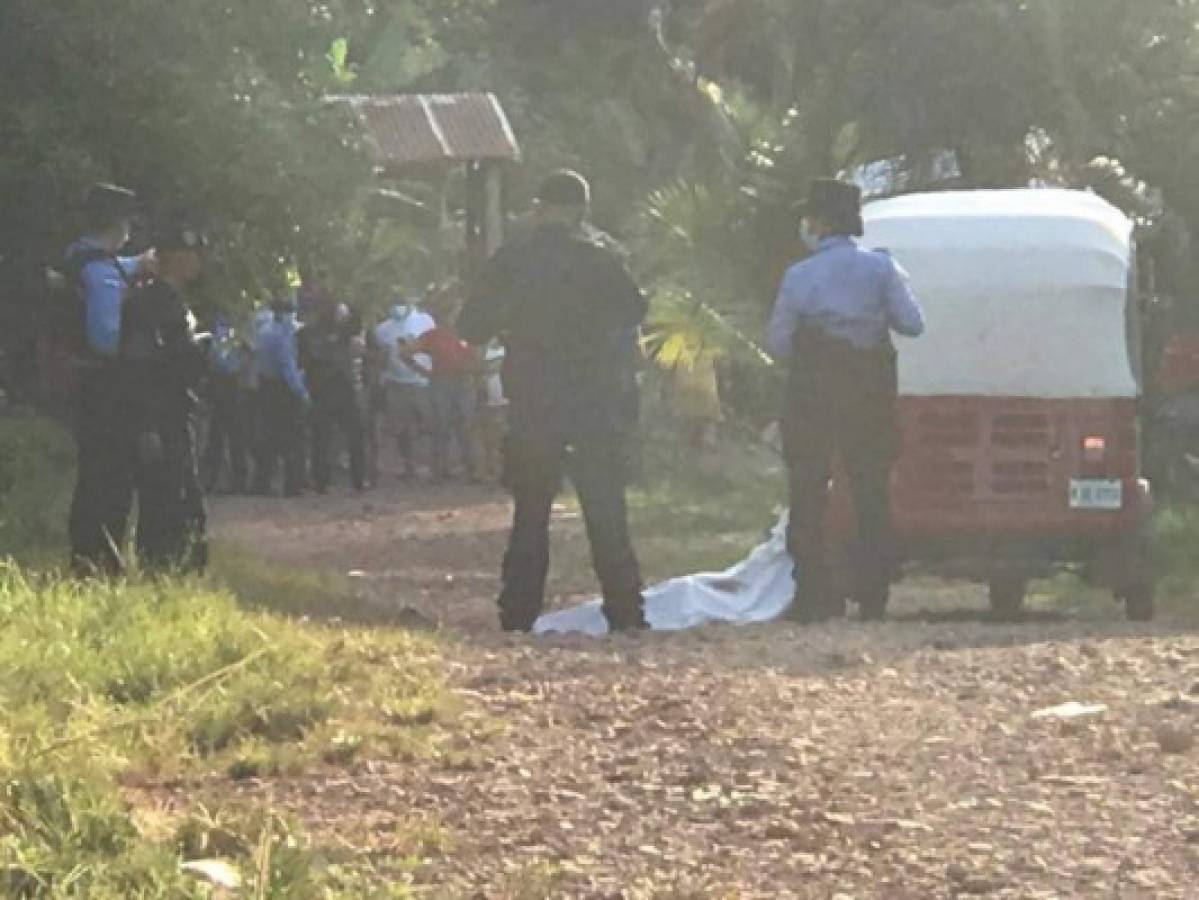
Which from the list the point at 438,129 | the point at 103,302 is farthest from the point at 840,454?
the point at 438,129

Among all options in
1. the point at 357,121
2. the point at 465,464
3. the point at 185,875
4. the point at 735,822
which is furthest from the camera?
the point at 465,464

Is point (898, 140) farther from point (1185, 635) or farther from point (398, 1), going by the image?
point (398, 1)

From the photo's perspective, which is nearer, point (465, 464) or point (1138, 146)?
point (1138, 146)

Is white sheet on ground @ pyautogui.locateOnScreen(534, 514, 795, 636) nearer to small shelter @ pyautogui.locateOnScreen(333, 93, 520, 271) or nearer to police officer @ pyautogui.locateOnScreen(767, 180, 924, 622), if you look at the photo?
police officer @ pyautogui.locateOnScreen(767, 180, 924, 622)

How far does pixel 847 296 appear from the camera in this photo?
1305cm

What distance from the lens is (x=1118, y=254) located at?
1456 centimetres

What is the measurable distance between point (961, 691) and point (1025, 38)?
1200cm

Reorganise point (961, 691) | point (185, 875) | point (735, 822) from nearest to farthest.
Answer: point (185, 875), point (735, 822), point (961, 691)

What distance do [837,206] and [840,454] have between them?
110cm

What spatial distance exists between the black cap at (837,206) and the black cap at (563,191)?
1245 mm

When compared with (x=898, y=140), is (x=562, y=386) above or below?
below

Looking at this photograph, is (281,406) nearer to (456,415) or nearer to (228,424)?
(228,424)

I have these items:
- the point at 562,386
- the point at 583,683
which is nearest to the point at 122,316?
the point at 562,386

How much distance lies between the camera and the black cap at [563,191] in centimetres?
1238
